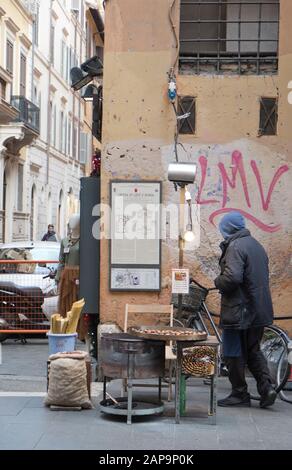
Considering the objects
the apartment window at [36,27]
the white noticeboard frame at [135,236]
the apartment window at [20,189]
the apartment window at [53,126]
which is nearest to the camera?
the white noticeboard frame at [135,236]

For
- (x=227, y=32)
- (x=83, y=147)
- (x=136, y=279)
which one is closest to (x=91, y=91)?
(x=227, y=32)

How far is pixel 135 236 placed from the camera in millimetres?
8469

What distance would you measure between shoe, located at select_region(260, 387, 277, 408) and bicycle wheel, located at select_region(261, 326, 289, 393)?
0.35 meters

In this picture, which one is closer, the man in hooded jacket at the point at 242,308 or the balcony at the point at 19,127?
the man in hooded jacket at the point at 242,308

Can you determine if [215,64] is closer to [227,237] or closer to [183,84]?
[183,84]

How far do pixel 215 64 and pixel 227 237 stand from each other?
2.61 meters

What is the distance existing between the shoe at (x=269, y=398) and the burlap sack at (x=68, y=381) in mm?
1601

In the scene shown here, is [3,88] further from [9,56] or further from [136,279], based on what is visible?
[136,279]

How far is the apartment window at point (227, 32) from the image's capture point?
8.82 meters

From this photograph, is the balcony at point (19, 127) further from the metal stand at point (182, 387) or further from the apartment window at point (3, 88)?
the metal stand at point (182, 387)

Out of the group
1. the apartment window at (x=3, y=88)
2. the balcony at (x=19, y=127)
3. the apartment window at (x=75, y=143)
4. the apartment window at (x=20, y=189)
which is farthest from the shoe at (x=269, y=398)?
the apartment window at (x=75, y=143)

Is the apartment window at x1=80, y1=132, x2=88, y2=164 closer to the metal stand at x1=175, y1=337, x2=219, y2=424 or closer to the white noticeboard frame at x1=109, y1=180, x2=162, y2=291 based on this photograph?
the white noticeboard frame at x1=109, y1=180, x2=162, y2=291

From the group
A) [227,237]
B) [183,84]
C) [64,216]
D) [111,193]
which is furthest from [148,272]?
[64,216]

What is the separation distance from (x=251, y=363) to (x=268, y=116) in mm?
2973
